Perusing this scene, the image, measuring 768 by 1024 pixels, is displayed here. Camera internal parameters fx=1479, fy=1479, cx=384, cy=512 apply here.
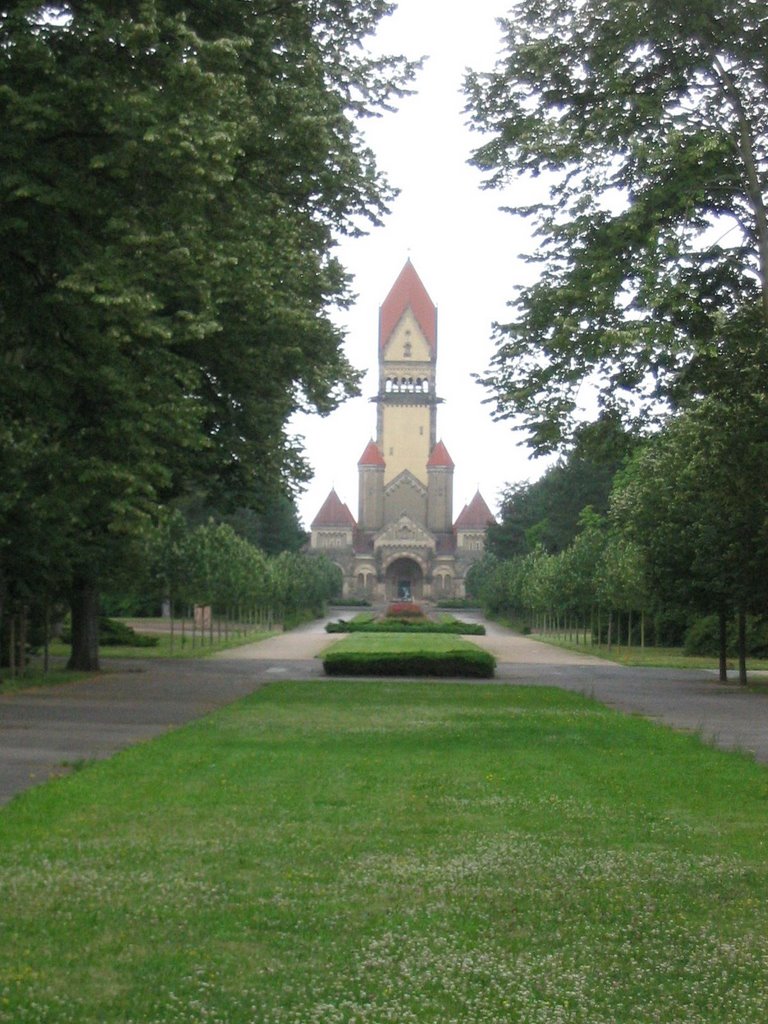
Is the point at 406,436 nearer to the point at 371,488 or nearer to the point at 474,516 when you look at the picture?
the point at 371,488

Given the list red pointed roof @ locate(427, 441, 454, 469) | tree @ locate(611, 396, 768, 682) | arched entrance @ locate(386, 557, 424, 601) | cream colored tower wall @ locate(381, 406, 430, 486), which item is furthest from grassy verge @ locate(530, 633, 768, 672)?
cream colored tower wall @ locate(381, 406, 430, 486)

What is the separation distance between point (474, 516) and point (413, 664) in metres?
113

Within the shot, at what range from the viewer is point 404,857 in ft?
29.8

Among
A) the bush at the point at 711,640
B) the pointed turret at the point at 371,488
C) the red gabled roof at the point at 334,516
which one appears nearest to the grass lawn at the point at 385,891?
the bush at the point at 711,640

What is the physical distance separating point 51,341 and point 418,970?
36.3 ft

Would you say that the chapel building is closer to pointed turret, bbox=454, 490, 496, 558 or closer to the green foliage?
pointed turret, bbox=454, 490, 496, 558

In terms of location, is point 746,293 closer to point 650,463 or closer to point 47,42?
point 47,42

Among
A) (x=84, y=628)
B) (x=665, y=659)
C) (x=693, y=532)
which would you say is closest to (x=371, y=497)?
(x=665, y=659)

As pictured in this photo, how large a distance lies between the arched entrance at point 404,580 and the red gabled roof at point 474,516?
22.2 ft

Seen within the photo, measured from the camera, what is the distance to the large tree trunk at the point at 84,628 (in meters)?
33.1

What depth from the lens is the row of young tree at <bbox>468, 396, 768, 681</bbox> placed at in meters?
18.8

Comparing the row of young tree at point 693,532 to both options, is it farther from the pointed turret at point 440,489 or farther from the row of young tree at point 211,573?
the pointed turret at point 440,489

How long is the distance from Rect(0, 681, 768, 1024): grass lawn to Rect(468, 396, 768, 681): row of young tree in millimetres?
4985

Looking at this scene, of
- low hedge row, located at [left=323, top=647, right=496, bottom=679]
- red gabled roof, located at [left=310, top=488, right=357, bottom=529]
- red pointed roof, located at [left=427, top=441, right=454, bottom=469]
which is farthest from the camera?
red gabled roof, located at [left=310, top=488, right=357, bottom=529]
